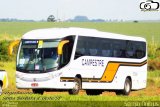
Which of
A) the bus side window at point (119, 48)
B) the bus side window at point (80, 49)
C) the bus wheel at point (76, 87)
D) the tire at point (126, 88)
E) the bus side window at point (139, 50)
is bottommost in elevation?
the tire at point (126, 88)

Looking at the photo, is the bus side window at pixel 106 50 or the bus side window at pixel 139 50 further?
the bus side window at pixel 139 50

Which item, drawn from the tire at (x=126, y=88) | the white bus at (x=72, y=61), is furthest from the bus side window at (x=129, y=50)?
the tire at (x=126, y=88)

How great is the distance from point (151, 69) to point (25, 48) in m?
29.1

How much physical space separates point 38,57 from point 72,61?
1662mm

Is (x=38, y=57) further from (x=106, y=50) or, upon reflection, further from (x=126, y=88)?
(x=126, y=88)

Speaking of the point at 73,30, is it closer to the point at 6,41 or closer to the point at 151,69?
the point at 151,69

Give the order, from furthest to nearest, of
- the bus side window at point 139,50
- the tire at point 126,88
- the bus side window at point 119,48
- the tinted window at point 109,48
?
the bus side window at point 139,50 < the tire at point 126,88 < the bus side window at point 119,48 < the tinted window at point 109,48

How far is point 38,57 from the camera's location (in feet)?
100

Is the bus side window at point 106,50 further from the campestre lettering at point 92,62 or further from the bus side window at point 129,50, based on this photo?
the bus side window at point 129,50

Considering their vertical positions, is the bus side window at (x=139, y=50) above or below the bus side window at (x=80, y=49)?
below

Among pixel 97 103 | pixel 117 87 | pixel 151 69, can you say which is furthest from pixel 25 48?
pixel 151 69

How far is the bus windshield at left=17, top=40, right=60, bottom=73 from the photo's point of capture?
3038cm

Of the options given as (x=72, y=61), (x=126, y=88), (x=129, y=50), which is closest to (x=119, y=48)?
(x=129, y=50)

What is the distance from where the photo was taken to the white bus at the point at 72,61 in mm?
30391
